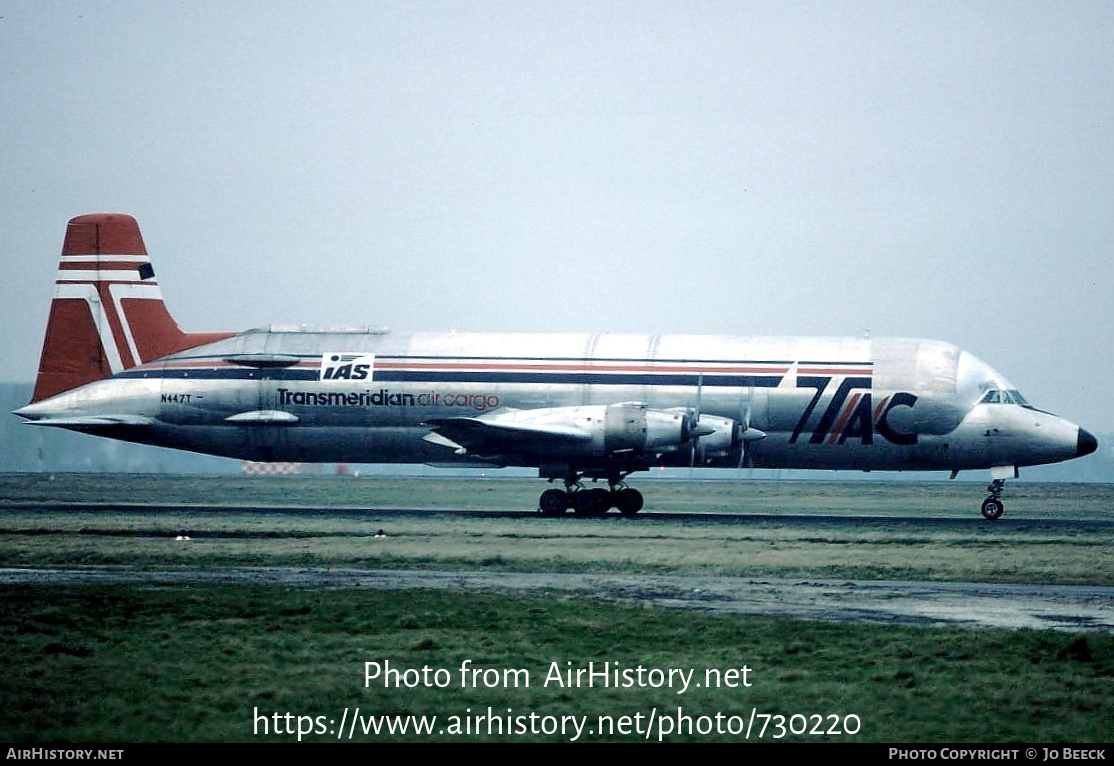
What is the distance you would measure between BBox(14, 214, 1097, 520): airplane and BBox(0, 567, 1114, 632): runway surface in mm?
14379

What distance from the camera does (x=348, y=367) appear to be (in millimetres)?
41250

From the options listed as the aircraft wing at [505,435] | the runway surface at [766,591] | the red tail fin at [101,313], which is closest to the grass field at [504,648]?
the runway surface at [766,591]

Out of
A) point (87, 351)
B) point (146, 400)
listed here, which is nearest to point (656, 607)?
point (146, 400)

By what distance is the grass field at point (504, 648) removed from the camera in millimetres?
12430

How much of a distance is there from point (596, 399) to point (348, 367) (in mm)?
8087

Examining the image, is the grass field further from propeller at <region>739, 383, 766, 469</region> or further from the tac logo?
the tac logo

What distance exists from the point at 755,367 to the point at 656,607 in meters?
21.3

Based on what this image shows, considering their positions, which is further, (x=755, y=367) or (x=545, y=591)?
(x=755, y=367)

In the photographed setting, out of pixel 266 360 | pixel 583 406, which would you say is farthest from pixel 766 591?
pixel 266 360

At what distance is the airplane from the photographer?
39375 mm

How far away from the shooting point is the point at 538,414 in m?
39.8

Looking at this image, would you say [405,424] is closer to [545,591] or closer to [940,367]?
[940,367]

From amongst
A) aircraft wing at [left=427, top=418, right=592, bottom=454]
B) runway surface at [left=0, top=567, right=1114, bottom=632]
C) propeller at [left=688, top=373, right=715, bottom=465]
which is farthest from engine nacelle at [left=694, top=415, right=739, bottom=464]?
runway surface at [left=0, top=567, right=1114, bottom=632]

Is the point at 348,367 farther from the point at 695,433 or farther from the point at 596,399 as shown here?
the point at 695,433
